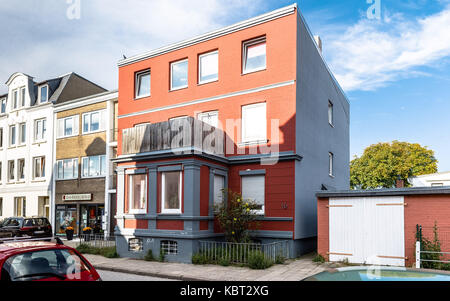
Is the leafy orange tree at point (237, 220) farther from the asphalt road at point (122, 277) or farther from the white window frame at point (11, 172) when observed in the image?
the white window frame at point (11, 172)

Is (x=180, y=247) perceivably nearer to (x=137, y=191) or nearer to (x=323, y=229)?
(x=137, y=191)

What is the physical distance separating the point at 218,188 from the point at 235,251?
11.3 feet

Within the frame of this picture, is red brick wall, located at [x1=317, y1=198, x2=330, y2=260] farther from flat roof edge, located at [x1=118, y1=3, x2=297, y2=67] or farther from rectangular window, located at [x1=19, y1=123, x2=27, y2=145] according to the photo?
rectangular window, located at [x1=19, y1=123, x2=27, y2=145]

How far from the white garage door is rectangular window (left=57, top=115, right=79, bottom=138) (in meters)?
19.9

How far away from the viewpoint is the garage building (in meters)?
12.4

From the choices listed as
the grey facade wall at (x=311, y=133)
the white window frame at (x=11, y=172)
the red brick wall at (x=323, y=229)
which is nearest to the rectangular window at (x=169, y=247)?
the grey facade wall at (x=311, y=133)

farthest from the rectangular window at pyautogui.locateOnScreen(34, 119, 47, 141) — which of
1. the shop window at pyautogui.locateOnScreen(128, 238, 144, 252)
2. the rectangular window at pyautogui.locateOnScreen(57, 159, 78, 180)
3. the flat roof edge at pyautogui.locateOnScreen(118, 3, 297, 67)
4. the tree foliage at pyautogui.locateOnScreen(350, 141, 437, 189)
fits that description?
the tree foliage at pyautogui.locateOnScreen(350, 141, 437, 189)

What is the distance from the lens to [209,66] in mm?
18625

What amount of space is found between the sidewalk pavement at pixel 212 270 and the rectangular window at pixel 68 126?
14847mm

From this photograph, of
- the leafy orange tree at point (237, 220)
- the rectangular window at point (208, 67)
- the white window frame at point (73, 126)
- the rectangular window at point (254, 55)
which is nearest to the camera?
the leafy orange tree at point (237, 220)

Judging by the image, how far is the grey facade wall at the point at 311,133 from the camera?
16344mm

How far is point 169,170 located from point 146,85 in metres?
7.25

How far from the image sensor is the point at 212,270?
41.5ft

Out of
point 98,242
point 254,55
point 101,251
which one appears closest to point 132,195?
point 101,251
